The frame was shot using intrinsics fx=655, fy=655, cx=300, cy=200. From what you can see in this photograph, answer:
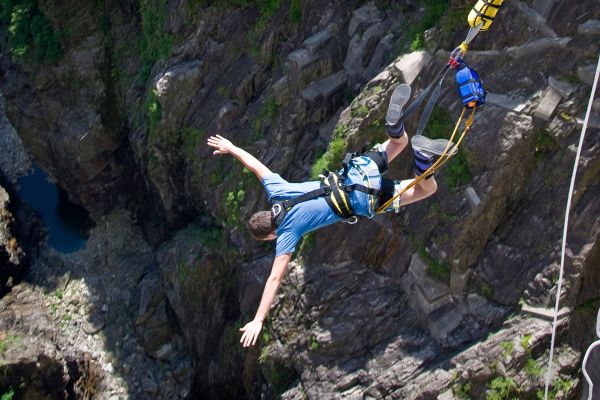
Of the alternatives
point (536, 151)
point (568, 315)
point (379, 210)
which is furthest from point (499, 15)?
point (568, 315)

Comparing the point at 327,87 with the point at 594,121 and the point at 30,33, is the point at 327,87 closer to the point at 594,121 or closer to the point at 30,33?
the point at 594,121

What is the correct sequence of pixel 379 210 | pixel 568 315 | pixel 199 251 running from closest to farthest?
pixel 379 210 < pixel 568 315 < pixel 199 251

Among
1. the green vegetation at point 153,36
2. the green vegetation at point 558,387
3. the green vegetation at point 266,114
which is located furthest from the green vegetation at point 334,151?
the green vegetation at point 153,36

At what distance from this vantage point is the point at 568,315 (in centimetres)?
873

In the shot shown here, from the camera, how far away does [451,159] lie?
31.1ft

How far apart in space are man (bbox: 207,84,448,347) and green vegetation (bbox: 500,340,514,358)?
2.60 meters

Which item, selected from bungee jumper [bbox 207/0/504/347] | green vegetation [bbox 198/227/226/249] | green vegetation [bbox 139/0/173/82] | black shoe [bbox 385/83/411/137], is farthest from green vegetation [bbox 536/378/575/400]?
green vegetation [bbox 139/0/173/82]

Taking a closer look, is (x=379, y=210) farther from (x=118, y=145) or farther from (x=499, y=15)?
(x=118, y=145)

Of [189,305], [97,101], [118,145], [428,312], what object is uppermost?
[97,101]

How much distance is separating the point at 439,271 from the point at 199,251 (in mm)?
6235

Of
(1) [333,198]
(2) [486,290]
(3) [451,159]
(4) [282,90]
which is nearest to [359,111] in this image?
(3) [451,159]

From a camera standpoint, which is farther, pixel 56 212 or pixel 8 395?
pixel 56 212

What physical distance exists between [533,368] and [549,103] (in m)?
3.53

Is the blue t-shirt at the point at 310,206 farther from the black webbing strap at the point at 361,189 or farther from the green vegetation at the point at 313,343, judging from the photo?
the green vegetation at the point at 313,343
